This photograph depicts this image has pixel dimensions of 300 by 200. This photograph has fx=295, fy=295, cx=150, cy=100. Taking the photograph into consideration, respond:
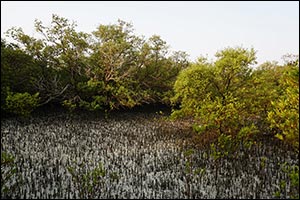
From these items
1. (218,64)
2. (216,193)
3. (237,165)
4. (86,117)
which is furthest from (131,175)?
(86,117)

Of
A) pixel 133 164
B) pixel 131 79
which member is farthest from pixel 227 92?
pixel 131 79

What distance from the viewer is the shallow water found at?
23.5ft

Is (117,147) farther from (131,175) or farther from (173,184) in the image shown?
(173,184)

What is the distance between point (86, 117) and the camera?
65.9 feet

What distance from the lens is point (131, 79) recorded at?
2052cm

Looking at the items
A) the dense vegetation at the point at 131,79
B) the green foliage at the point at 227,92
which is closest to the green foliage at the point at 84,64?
the dense vegetation at the point at 131,79

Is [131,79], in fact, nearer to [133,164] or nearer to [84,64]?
[84,64]

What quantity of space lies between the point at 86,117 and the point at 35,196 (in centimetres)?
1347

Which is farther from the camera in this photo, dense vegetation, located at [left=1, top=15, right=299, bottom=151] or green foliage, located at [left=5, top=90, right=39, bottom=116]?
green foliage, located at [left=5, top=90, right=39, bottom=116]

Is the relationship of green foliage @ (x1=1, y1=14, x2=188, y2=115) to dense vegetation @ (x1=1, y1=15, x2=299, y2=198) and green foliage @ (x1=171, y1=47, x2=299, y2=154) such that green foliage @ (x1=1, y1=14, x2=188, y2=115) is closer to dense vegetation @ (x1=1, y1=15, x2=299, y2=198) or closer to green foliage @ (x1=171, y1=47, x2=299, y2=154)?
dense vegetation @ (x1=1, y1=15, x2=299, y2=198)

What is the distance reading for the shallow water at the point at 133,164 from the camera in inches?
282

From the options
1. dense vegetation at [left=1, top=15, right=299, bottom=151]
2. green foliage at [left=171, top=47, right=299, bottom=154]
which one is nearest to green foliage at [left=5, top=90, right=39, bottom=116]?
dense vegetation at [left=1, top=15, right=299, bottom=151]

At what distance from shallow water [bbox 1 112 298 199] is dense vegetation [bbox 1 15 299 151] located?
55.4 inches

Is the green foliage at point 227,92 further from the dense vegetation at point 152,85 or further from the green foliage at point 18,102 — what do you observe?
the green foliage at point 18,102
